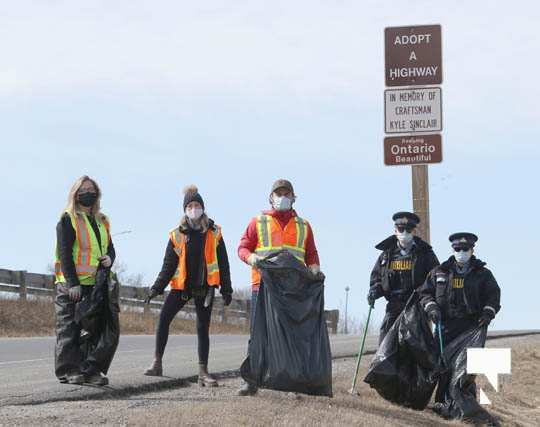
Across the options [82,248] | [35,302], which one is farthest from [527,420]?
[35,302]

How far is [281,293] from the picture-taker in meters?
11.0

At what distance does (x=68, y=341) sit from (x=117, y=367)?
11.8ft

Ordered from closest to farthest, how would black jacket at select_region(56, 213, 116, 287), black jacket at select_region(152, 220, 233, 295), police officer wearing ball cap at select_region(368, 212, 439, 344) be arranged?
black jacket at select_region(56, 213, 116, 287) → black jacket at select_region(152, 220, 233, 295) → police officer wearing ball cap at select_region(368, 212, 439, 344)

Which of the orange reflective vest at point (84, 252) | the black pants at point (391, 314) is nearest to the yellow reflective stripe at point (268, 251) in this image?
the orange reflective vest at point (84, 252)

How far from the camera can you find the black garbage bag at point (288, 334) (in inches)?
426

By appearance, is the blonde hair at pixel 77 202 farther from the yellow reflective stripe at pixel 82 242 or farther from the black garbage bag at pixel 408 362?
the black garbage bag at pixel 408 362

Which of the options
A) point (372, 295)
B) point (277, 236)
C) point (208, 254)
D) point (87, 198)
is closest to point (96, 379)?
point (208, 254)

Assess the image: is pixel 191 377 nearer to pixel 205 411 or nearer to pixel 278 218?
pixel 278 218

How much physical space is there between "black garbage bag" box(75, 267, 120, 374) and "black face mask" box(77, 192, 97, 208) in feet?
2.07

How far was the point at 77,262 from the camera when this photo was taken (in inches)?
460

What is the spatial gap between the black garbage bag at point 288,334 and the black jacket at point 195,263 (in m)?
1.08

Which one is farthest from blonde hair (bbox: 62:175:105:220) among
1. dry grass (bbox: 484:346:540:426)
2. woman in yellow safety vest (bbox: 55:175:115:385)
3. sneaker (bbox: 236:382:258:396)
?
dry grass (bbox: 484:346:540:426)

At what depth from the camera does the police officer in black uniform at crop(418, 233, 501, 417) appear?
12.9 m

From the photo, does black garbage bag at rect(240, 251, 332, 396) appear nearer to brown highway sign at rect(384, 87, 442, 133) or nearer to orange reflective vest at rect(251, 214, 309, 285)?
orange reflective vest at rect(251, 214, 309, 285)
